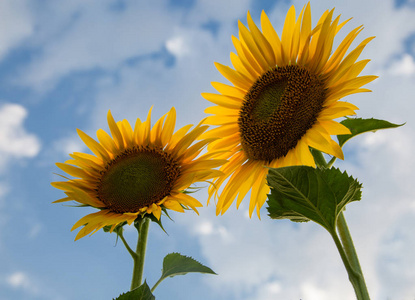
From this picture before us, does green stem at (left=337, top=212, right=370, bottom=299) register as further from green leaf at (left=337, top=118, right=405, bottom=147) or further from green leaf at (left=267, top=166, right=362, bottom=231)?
green leaf at (left=337, top=118, right=405, bottom=147)

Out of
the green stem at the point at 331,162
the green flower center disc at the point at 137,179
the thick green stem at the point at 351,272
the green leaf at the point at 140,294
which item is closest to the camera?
the thick green stem at the point at 351,272

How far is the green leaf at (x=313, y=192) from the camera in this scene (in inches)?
75.0

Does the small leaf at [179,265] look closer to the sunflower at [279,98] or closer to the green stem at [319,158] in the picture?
the sunflower at [279,98]

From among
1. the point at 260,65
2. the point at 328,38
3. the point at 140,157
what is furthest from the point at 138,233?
the point at 328,38

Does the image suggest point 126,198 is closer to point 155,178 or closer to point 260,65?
point 155,178

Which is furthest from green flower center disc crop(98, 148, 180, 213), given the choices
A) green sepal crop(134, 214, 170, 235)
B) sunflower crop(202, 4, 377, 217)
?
sunflower crop(202, 4, 377, 217)

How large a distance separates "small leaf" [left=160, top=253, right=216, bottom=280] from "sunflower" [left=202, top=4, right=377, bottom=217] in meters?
0.36

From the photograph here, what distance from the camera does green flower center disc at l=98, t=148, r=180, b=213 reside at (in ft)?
8.33

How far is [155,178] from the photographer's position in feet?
8.73

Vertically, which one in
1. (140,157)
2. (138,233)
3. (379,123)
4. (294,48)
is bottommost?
(138,233)

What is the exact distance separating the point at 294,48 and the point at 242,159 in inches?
31.2

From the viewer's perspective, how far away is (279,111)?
2.59 metres

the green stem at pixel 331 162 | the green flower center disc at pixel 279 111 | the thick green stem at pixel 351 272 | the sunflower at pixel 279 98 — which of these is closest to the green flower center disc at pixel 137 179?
the sunflower at pixel 279 98

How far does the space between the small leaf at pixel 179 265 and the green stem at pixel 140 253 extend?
0.19 metres
